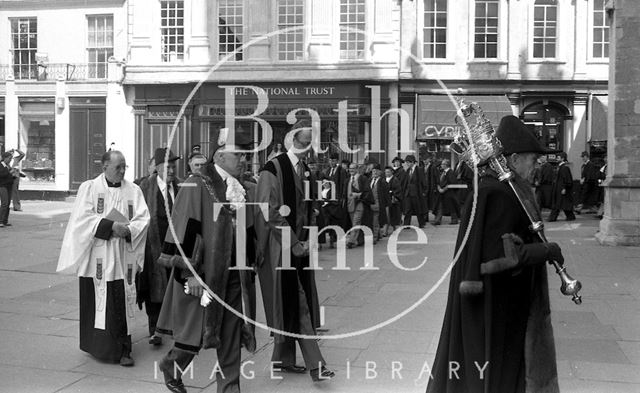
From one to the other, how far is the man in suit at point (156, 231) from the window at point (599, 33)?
21687 mm

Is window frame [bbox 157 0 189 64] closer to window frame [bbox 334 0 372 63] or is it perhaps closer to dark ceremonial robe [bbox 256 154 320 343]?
window frame [bbox 334 0 372 63]

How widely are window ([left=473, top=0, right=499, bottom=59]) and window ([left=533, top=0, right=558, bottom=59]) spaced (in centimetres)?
137

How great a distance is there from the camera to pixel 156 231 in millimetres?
7293

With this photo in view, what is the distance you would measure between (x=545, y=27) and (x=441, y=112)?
15.9 ft

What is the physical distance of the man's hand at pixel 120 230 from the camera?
6426 mm

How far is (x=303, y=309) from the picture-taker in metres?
6.16

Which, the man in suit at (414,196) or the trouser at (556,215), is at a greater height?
the man in suit at (414,196)

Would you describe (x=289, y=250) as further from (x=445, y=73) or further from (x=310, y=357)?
(x=445, y=73)

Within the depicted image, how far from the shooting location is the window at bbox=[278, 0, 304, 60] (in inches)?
1054

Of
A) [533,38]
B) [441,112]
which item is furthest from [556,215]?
[533,38]

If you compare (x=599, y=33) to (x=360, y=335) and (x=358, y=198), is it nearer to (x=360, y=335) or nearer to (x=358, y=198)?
(x=358, y=198)

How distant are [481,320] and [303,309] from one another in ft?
7.43

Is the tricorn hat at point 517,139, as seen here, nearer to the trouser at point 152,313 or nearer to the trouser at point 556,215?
the trouser at point 152,313

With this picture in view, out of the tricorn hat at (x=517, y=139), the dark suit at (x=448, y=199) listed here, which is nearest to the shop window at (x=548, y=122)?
the dark suit at (x=448, y=199)
